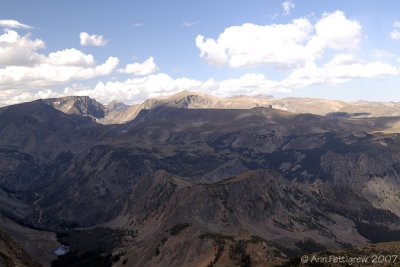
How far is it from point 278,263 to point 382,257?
139ft

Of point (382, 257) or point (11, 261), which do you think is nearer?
point (382, 257)

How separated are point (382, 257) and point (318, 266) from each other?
2118 cm

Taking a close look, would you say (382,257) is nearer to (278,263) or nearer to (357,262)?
(357,262)

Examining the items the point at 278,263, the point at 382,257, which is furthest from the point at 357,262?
the point at 278,263

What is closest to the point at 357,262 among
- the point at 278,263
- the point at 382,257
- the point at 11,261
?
the point at 382,257

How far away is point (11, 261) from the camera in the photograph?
613ft

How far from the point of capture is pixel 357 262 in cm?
16062

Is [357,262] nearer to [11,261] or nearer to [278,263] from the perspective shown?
[278,263]

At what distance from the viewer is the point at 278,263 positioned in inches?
7623

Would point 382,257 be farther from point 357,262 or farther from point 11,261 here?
point 11,261

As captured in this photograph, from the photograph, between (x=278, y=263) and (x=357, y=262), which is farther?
(x=278, y=263)

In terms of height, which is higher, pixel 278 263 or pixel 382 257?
pixel 382 257

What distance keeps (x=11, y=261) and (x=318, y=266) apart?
4257 inches

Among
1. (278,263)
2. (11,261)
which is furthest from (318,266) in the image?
(11,261)
